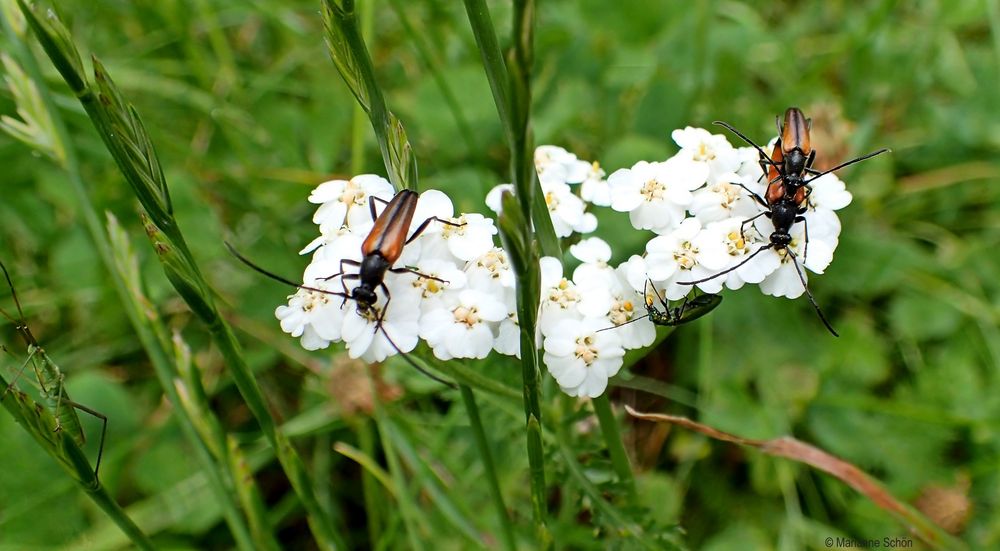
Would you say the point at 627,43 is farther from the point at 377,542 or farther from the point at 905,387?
the point at 377,542

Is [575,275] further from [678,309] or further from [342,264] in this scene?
[342,264]

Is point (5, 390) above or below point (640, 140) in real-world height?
below

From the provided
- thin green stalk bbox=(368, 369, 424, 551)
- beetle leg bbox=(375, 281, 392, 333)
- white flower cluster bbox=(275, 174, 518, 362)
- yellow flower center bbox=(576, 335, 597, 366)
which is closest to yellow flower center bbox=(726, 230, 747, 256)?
yellow flower center bbox=(576, 335, 597, 366)

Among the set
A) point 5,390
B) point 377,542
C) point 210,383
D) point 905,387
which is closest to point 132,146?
point 5,390

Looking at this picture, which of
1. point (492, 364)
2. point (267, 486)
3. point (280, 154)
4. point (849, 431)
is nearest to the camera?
point (492, 364)

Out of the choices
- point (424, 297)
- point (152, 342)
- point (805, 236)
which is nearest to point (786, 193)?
point (805, 236)
